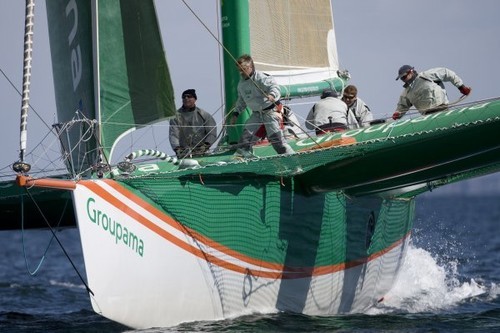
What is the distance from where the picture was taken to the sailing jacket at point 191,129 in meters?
11.1

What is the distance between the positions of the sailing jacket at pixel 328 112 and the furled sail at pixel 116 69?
172 cm

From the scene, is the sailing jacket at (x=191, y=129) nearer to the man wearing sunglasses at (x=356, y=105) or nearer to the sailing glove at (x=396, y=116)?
the man wearing sunglasses at (x=356, y=105)

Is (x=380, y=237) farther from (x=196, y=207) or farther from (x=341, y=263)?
(x=196, y=207)

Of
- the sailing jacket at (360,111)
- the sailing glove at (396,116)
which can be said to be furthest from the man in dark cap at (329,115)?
the sailing jacket at (360,111)

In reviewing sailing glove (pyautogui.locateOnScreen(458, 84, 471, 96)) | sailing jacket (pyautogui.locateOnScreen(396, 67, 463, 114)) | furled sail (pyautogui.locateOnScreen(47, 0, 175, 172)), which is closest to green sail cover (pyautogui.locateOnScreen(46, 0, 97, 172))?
furled sail (pyautogui.locateOnScreen(47, 0, 175, 172))

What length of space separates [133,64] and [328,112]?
6.70 feet

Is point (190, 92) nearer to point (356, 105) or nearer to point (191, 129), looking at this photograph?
point (191, 129)

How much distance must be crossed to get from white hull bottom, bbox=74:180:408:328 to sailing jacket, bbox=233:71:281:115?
129 cm

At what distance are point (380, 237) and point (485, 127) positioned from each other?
3.57 metres

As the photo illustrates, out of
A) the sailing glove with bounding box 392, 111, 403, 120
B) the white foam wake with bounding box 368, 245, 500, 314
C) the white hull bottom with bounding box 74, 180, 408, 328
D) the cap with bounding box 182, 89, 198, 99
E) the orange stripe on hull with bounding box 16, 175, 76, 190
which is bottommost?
the white foam wake with bounding box 368, 245, 500, 314

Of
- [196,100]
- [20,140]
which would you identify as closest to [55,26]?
[196,100]

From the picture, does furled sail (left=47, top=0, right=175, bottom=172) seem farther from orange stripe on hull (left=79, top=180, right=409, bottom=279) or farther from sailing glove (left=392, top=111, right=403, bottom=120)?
sailing glove (left=392, top=111, right=403, bottom=120)

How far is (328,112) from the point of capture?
10633 millimetres

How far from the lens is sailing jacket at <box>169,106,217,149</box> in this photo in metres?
11.1
